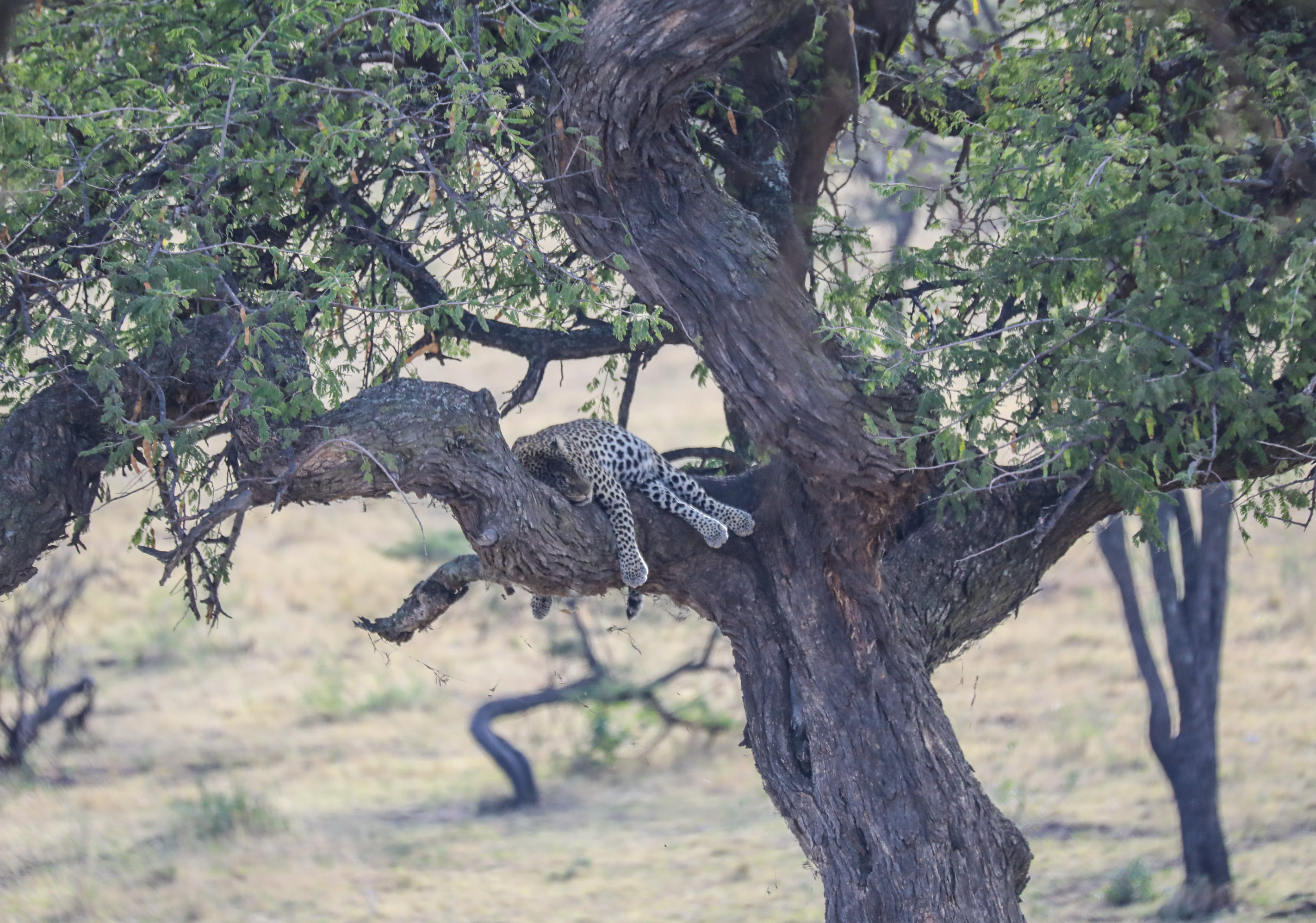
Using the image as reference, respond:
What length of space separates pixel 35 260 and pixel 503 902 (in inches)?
274

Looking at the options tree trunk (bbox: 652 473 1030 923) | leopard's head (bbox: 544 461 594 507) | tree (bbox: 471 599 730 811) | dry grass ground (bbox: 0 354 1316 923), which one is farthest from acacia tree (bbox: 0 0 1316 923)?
tree (bbox: 471 599 730 811)

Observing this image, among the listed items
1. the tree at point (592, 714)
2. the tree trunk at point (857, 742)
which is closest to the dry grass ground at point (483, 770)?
the tree at point (592, 714)

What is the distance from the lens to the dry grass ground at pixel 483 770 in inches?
Answer: 398

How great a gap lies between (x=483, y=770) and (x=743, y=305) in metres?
10.5

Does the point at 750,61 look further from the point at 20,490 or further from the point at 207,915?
the point at 207,915

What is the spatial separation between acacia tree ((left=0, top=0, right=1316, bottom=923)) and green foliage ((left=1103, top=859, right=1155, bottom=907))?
475cm

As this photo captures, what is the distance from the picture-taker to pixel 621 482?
5992mm

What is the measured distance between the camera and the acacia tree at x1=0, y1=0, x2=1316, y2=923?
4.30 m

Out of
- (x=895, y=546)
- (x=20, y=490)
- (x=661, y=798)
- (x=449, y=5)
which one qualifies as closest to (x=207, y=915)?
(x=661, y=798)

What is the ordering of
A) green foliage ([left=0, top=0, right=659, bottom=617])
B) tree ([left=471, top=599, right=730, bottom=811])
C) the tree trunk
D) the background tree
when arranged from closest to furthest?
green foliage ([left=0, top=0, right=659, bottom=617]) → the tree trunk → tree ([left=471, top=599, right=730, bottom=811]) → the background tree

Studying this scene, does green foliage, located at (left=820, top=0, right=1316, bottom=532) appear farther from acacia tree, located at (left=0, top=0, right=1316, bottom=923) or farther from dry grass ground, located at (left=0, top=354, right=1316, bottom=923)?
dry grass ground, located at (left=0, top=354, right=1316, bottom=923)

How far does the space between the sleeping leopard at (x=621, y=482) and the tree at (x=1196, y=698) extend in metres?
4.72

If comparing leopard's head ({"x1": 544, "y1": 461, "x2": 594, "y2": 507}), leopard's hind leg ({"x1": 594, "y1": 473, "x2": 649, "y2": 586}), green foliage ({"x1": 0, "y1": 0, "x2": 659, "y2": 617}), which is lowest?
leopard's hind leg ({"x1": 594, "y1": 473, "x2": 649, "y2": 586})

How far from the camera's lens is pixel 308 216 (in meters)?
5.83
